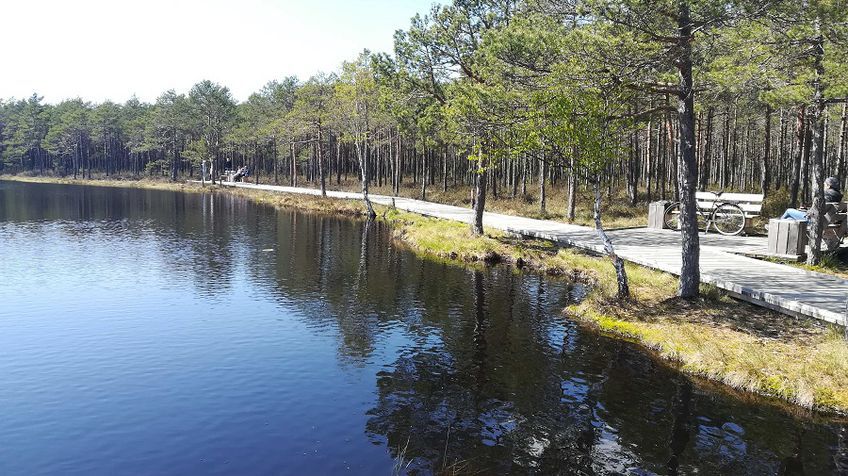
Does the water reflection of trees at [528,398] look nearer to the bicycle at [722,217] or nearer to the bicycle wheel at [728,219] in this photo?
the bicycle at [722,217]

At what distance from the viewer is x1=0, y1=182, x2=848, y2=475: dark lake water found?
1048 cm

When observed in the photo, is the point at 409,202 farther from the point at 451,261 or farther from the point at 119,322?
the point at 119,322

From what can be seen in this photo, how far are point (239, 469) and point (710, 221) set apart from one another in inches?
1002

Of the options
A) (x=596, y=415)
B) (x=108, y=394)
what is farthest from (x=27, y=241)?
(x=596, y=415)

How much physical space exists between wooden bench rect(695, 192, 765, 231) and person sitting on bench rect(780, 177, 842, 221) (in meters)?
3.55

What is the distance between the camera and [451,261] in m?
29.3

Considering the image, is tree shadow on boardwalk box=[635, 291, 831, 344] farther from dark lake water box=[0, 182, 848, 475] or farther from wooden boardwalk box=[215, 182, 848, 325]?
dark lake water box=[0, 182, 848, 475]

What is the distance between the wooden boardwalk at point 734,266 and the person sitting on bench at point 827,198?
1.65m

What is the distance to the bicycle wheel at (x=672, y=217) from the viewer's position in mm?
30208

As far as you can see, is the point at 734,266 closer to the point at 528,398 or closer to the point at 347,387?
the point at 528,398

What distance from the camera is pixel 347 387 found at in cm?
1382

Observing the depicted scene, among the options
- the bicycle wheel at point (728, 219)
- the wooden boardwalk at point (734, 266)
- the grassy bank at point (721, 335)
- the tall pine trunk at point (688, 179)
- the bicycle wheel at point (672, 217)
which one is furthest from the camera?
the bicycle wheel at point (672, 217)

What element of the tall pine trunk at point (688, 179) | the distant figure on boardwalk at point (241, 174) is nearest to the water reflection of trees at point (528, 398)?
the tall pine trunk at point (688, 179)

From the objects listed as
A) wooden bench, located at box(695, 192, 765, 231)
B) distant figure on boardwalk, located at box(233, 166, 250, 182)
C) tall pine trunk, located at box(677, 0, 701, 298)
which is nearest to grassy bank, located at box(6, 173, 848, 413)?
tall pine trunk, located at box(677, 0, 701, 298)
